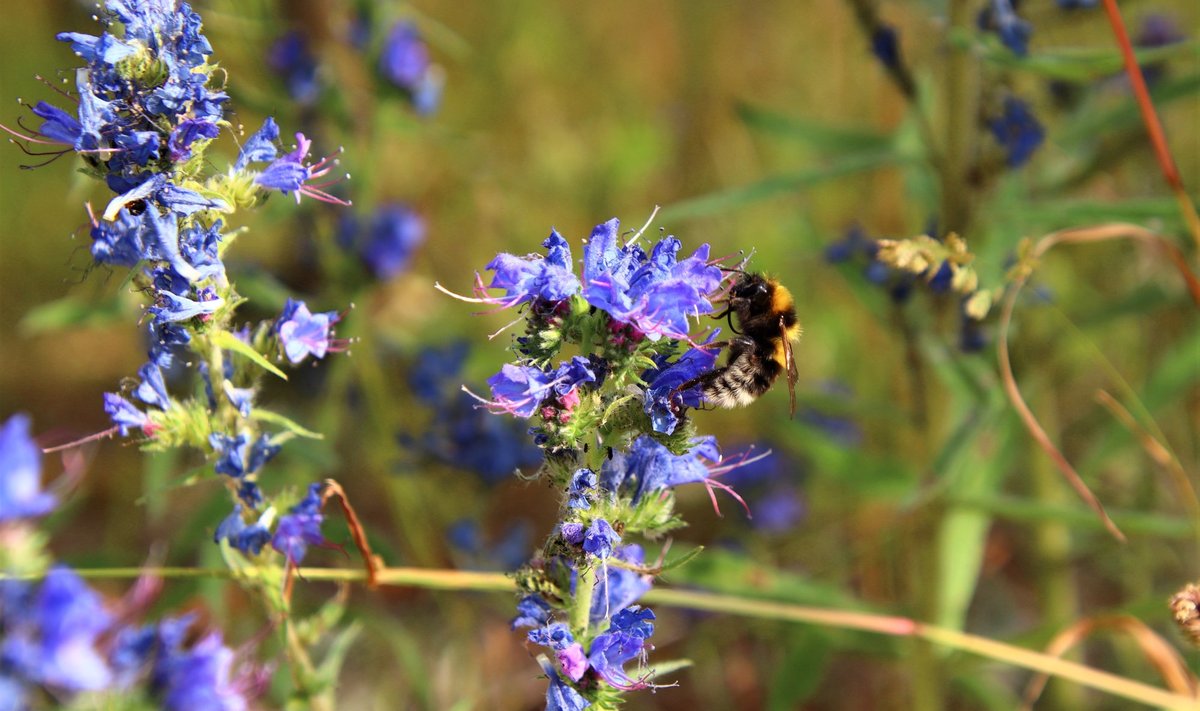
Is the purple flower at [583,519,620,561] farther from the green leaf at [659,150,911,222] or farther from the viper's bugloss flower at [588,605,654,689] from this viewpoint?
the green leaf at [659,150,911,222]

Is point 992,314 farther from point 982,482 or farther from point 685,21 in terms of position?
point 685,21

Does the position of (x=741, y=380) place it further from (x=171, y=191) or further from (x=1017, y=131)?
(x=1017, y=131)

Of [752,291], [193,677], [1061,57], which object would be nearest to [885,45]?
[1061,57]

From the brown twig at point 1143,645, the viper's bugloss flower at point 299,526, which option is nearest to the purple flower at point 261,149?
the viper's bugloss flower at point 299,526

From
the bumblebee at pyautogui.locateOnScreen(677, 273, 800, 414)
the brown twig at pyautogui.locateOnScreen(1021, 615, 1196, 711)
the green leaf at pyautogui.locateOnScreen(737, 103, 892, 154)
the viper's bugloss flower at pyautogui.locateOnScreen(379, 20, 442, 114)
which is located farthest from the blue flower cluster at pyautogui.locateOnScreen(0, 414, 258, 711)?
the green leaf at pyautogui.locateOnScreen(737, 103, 892, 154)

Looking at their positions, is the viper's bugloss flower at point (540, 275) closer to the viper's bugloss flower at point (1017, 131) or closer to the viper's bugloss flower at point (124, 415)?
the viper's bugloss flower at point (124, 415)

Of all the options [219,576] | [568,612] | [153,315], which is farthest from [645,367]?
[219,576]
